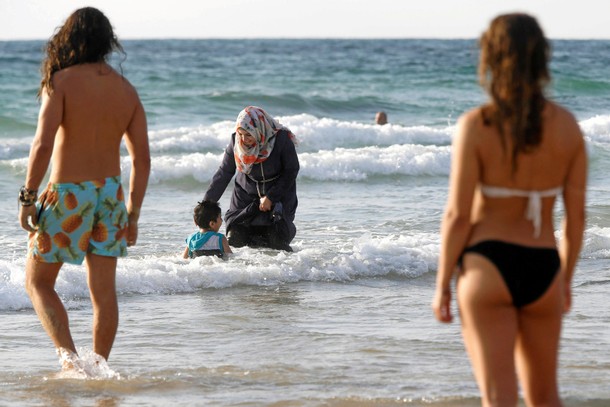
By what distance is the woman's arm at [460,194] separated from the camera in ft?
10.7

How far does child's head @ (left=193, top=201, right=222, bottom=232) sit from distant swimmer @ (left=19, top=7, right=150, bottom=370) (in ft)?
9.59

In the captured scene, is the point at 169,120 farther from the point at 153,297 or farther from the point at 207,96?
the point at 153,297

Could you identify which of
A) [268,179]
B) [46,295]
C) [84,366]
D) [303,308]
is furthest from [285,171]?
[46,295]

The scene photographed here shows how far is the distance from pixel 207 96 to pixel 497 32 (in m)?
23.2

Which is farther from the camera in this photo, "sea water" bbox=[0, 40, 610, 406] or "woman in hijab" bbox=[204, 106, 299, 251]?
"woman in hijab" bbox=[204, 106, 299, 251]

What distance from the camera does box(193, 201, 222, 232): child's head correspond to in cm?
794

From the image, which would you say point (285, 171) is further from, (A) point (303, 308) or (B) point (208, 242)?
(A) point (303, 308)

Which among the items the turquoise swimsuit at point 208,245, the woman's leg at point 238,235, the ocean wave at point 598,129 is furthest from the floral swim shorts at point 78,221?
the ocean wave at point 598,129

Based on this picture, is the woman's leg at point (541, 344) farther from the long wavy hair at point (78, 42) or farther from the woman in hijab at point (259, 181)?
the woman in hijab at point (259, 181)

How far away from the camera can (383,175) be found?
15148mm

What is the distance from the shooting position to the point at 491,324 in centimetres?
331

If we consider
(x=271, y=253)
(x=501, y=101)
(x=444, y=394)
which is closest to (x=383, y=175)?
(x=271, y=253)

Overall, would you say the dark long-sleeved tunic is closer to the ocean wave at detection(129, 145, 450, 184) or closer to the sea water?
the sea water

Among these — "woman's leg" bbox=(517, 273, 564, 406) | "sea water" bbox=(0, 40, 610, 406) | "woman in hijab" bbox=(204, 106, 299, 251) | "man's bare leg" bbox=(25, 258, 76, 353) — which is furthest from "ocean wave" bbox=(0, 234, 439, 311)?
"woman's leg" bbox=(517, 273, 564, 406)
